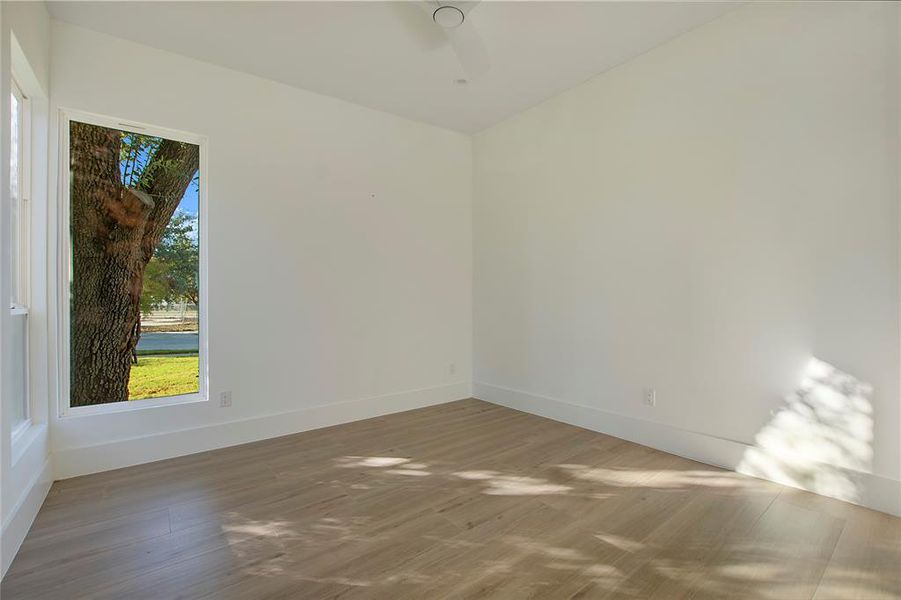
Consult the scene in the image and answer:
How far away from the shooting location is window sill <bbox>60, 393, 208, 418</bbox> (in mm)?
2803

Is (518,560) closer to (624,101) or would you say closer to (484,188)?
(624,101)

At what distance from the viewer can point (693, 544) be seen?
1.96 m

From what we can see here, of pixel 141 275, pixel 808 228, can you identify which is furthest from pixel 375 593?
pixel 808 228

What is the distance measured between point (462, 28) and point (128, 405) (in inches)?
130

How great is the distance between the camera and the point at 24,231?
2.56 metres

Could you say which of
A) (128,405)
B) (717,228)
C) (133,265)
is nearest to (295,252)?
(133,265)

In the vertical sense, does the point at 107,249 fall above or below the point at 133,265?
above

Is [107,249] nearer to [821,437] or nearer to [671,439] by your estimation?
[671,439]

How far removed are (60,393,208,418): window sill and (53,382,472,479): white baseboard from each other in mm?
206

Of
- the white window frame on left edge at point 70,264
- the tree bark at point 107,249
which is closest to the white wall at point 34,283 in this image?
the white window frame on left edge at point 70,264

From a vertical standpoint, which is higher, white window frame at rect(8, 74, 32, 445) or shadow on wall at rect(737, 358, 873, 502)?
white window frame at rect(8, 74, 32, 445)

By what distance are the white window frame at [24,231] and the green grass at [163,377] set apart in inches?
23.4

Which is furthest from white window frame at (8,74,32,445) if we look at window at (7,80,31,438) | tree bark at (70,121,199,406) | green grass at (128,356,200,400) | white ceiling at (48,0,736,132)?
white ceiling at (48,0,736,132)

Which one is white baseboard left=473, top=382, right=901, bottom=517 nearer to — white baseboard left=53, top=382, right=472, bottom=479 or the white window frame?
white baseboard left=53, top=382, right=472, bottom=479
